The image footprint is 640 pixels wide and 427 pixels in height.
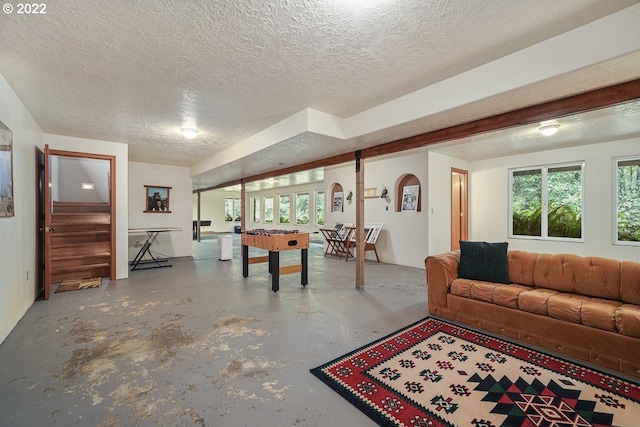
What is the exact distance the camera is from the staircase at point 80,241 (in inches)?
206

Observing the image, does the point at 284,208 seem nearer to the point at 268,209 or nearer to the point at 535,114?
the point at 268,209

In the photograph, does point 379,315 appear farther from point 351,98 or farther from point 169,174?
point 169,174

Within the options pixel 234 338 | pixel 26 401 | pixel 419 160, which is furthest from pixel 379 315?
pixel 419 160

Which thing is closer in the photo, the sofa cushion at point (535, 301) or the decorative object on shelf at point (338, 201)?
the sofa cushion at point (535, 301)

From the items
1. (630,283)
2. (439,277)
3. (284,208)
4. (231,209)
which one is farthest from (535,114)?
(231,209)

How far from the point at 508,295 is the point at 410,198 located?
13.3 ft

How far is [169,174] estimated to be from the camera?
786cm

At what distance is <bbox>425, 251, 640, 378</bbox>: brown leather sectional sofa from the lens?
2242 mm

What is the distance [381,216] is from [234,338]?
17.2ft

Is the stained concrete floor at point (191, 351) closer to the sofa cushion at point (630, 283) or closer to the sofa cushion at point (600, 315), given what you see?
the sofa cushion at point (600, 315)

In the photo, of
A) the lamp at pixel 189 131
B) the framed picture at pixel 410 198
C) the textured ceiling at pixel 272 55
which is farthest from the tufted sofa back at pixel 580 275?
the lamp at pixel 189 131

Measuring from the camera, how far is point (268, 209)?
1487 cm

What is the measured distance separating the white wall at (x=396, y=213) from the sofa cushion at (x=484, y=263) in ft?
9.40

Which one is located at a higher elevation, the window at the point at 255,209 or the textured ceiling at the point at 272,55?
the textured ceiling at the point at 272,55
